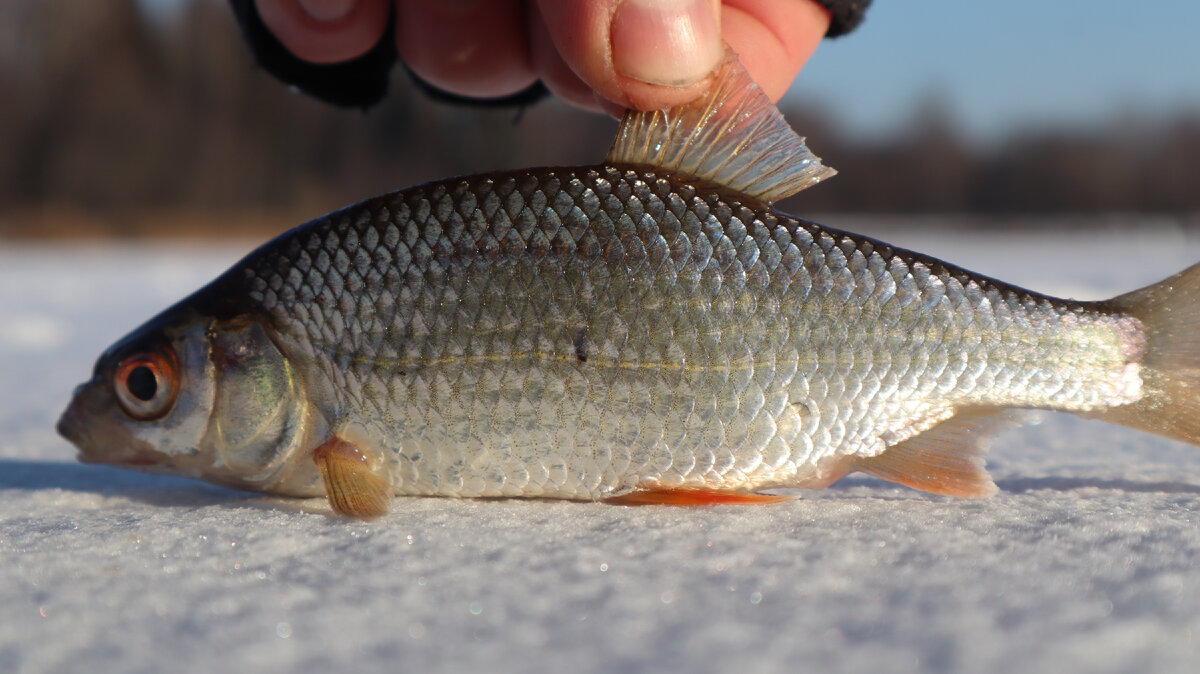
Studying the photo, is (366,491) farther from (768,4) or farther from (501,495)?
(768,4)

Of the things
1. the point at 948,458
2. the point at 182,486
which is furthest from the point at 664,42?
the point at 182,486

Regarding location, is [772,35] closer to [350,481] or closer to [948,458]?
[948,458]

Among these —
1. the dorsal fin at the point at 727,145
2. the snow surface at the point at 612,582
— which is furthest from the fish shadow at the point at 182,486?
the dorsal fin at the point at 727,145

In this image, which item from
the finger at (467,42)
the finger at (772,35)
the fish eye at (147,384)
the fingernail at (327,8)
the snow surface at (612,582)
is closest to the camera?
the snow surface at (612,582)

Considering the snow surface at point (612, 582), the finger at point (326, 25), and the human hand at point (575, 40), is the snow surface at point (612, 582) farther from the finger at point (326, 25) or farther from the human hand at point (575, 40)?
the finger at point (326, 25)

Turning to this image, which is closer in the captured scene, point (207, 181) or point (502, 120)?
point (207, 181)

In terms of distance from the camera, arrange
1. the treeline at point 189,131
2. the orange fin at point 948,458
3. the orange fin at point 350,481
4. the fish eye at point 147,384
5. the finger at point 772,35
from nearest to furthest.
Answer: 1. the orange fin at point 350,481
2. the orange fin at point 948,458
3. the fish eye at point 147,384
4. the finger at point 772,35
5. the treeline at point 189,131

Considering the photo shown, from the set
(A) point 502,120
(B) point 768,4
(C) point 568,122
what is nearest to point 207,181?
(A) point 502,120

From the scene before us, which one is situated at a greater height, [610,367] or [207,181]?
[207,181]
